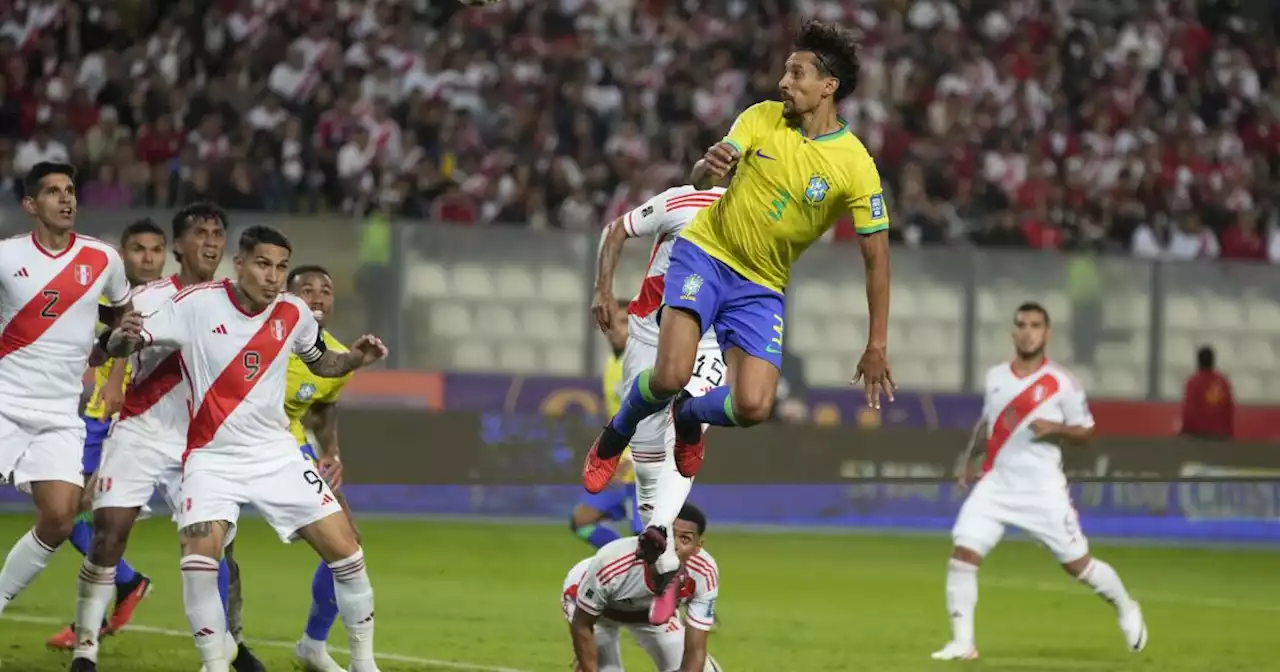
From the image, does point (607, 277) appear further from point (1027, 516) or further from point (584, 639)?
point (1027, 516)

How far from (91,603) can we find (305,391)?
1530mm

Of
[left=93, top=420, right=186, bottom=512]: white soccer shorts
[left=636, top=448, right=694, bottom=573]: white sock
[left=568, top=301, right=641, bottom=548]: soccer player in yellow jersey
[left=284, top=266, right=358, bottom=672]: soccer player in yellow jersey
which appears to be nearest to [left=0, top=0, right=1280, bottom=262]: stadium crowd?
[left=568, top=301, right=641, bottom=548]: soccer player in yellow jersey

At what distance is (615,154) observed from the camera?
22.0 m

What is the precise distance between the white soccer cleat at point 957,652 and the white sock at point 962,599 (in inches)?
1.0

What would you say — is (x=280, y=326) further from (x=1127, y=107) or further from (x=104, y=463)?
(x=1127, y=107)

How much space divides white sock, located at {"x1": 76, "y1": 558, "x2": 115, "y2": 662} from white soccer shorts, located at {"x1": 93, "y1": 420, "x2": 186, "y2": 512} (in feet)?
0.98

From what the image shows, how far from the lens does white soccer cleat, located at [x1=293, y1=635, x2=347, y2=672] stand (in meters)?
9.57

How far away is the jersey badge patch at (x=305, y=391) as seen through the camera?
988cm

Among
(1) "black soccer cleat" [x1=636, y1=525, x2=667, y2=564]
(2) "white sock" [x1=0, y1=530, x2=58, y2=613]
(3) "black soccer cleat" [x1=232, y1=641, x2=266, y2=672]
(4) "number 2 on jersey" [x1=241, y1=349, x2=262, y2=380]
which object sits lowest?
(3) "black soccer cleat" [x1=232, y1=641, x2=266, y2=672]

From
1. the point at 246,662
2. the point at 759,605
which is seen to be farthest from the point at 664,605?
the point at 759,605

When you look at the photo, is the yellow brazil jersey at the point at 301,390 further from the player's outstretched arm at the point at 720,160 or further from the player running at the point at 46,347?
the player's outstretched arm at the point at 720,160

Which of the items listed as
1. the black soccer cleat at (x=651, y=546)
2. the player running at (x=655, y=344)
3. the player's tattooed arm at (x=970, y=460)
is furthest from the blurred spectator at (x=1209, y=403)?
the black soccer cleat at (x=651, y=546)

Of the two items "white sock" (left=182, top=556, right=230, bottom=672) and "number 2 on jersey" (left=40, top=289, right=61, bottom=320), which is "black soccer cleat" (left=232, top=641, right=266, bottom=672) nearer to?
"white sock" (left=182, top=556, right=230, bottom=672)

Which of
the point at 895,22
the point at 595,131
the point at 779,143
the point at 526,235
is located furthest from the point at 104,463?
the point at 895,22
